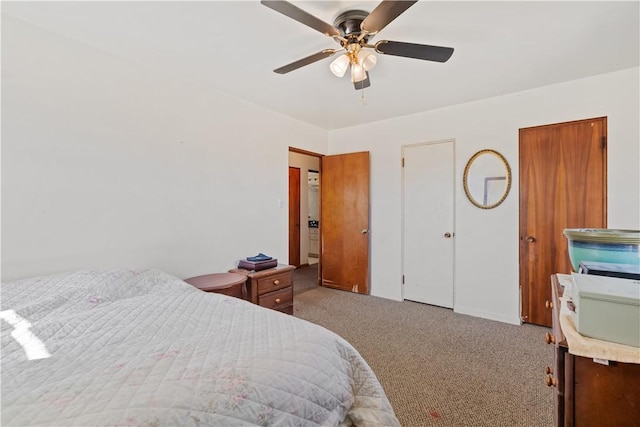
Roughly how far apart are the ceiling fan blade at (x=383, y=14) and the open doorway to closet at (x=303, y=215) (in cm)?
378

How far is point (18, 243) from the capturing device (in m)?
1.71

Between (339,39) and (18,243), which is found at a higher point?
(339,39)

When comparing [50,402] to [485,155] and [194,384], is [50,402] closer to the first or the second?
[194,384]

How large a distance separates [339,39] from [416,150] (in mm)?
2291

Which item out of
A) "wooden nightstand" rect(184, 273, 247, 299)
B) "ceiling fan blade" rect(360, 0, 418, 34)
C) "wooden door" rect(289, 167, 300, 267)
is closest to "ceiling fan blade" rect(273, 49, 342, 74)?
"ceiling fan blade" rect(360, 0, 418, 34)

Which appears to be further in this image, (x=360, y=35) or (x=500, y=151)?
(x=500, y=151)

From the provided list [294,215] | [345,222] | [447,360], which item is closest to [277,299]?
[447,360]

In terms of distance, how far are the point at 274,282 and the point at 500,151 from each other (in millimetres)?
2813

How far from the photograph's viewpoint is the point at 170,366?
0.91 meters

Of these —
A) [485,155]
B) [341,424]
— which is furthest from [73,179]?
[485,155]

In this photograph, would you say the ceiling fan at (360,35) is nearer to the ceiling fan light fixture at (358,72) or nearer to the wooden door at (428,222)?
the ceiling fan light fixture at (358,72)

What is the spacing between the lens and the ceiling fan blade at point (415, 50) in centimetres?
162

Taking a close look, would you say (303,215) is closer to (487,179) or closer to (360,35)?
(487,179)

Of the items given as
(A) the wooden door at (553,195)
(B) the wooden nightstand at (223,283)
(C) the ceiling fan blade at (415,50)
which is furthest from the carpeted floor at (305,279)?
(C) the ceiling fan blade at (415,50)
